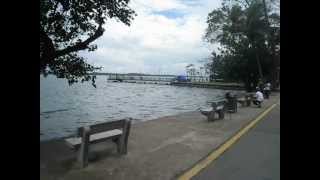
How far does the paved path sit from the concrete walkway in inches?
17.6

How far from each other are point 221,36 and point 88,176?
163ft

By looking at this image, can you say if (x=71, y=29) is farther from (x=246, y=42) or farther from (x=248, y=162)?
(x=246, y=42)

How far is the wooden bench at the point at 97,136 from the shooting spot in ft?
23.8

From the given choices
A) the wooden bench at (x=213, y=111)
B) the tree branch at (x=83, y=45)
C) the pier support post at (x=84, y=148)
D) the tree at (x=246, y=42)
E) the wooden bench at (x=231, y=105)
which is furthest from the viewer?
the tree at (x=246, y=42)

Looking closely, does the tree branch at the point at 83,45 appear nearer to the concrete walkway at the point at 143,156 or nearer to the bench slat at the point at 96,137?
the bench slat at the point at 96,137

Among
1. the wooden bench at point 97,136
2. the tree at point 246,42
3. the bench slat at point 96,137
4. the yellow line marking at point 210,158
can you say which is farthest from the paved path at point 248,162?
the tree at point 246,42

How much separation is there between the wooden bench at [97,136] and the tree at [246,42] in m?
43.4

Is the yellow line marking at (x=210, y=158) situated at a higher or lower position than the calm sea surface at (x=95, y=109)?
higher

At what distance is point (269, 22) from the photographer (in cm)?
5009
